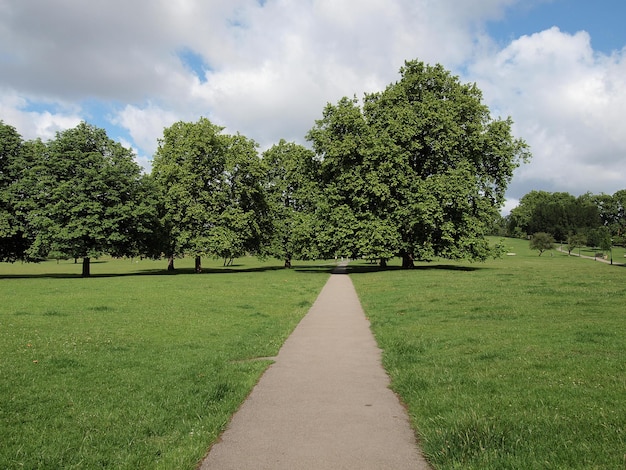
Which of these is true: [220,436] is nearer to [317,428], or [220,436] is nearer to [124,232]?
[317,428]

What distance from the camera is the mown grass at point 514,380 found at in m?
5.09

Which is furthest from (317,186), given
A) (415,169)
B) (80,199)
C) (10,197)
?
(10,197)

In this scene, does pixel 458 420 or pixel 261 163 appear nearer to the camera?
pixel 458 420

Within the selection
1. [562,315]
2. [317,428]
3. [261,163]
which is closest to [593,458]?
[317,428]

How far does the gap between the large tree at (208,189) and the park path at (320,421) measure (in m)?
36.2

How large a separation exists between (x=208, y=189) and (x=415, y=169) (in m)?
23.1

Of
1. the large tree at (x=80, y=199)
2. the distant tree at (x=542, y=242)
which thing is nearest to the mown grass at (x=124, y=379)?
the large tree at (x=80, y=199)

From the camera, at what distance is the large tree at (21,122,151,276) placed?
132 feet

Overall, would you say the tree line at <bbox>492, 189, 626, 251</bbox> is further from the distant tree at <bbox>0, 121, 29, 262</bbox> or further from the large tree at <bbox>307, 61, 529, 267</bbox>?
the distant tree at <bbox>0, 121, 29, 262</bbox>

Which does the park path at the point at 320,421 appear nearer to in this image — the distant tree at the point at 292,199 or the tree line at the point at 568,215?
the distant tree at the point at 292,199

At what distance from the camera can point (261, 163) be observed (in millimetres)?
50312

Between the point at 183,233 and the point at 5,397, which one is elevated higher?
the point at 183,233

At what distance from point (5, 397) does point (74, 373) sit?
1.72m

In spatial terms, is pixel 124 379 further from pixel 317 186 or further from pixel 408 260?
pixel 408 260
